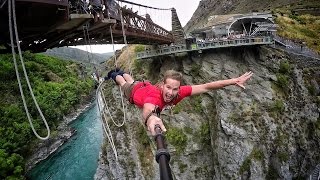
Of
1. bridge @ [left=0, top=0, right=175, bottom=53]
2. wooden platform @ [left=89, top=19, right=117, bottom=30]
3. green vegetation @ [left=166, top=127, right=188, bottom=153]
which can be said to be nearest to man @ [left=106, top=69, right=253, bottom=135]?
bridge @ [left=0, top=0, right=175, bottom=53]

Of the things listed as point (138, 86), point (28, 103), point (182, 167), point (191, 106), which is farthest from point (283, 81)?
point (28, 103)

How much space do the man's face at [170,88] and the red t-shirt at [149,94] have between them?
0.43 ft

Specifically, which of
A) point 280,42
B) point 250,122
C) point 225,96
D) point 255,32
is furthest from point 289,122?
point 255,32

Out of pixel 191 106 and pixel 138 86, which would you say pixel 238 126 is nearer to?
pixel 191 106

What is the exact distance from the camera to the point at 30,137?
127 ft

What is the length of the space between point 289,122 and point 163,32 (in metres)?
14.6

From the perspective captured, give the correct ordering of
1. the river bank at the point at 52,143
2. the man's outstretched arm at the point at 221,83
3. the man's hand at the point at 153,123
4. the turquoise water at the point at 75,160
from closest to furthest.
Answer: the man's hand at the point at 153,123 < the man's outstretched arm at the point at 221,83 < the turquoise water at the point at 75,160 < the river bank at the point at 52,143

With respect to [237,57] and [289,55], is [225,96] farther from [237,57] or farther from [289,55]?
[289,55]

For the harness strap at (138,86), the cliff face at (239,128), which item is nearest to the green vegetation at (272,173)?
the cliff face at (239,128)

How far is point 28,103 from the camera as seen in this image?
1668 inches

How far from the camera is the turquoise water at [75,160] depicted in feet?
110

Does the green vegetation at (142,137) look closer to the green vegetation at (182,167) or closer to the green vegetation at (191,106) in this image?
the green vegetation at (191,106)

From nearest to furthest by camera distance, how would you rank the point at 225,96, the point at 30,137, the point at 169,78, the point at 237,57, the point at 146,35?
the point at 169,78
the point at 146,35
the point at 225,96
the point at 237,57
the point at 30,137

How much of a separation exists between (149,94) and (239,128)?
843 inches
